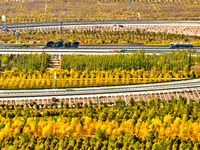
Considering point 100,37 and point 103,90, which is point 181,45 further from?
point 103,90

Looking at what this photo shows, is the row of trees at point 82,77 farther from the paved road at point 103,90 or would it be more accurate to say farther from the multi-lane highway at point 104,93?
the multi-lane highway at point 104,93

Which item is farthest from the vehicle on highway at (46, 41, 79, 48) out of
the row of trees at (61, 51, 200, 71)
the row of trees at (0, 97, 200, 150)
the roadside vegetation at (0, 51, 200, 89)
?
the row of trees at (0, 97, 200, 150)

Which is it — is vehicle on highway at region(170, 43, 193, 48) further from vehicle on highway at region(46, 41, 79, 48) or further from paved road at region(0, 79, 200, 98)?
paved road at region(0, 79, 200, 98)

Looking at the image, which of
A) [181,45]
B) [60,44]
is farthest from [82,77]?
[181,45]

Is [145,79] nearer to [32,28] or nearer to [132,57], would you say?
[132,57]

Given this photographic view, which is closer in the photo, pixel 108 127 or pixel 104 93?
pixel 108 127
